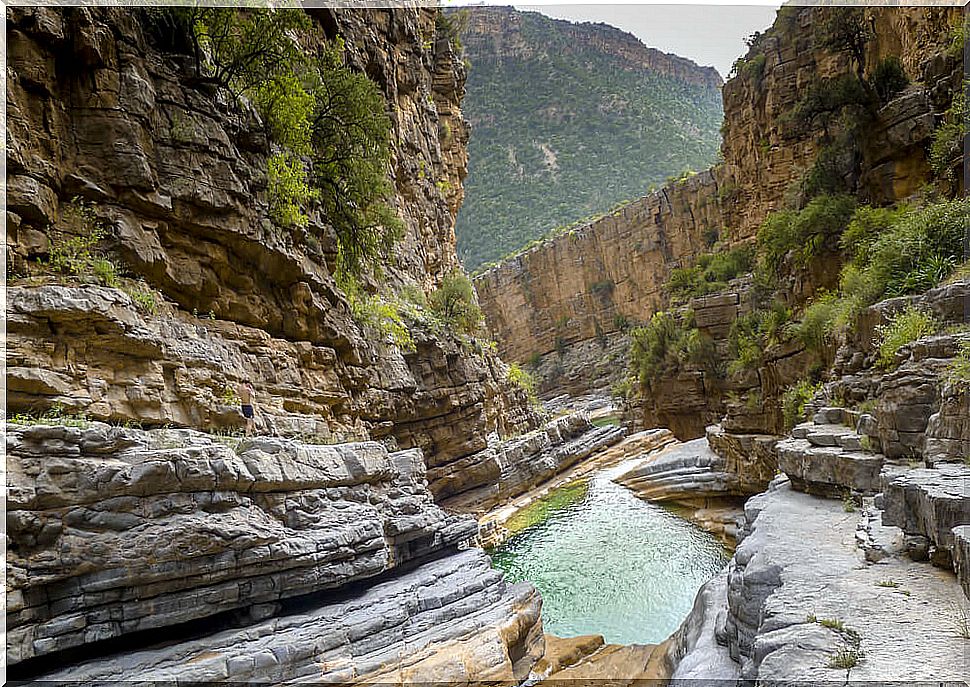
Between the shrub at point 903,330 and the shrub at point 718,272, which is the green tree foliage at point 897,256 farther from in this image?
the shrub at point 718,272

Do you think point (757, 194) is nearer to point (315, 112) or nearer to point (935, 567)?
point (315, 112)

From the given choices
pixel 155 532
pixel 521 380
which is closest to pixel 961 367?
pixel 155 532

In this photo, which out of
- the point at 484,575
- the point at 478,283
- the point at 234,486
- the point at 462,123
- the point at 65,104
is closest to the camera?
the point at 234,486

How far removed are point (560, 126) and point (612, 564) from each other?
194ft

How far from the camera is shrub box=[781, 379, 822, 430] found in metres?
10.5

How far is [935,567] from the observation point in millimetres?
4324

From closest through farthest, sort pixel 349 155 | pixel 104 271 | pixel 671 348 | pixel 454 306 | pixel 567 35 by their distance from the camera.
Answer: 1. pixel 104 271
2. pixel 349 155
3. pixel 454 306
4. pixel 671 348
5. pixel 567 35

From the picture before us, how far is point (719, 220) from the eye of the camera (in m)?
34.2

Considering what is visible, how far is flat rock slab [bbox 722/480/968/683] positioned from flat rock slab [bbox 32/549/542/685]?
2709mm

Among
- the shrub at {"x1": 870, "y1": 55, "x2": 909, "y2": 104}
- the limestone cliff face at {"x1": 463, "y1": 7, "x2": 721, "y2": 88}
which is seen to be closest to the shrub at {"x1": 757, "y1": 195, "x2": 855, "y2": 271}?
the shrub at {"x1": 870, "y1": 55, "x2": 909, "y2": 104}

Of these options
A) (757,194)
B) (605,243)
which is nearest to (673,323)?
(757,194)

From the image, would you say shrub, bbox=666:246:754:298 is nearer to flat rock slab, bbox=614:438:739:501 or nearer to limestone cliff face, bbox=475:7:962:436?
limestone cliff face, bbox=475:7:962:436

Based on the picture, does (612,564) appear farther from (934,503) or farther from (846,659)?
(846,659)

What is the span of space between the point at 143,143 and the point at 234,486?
15.2ft
